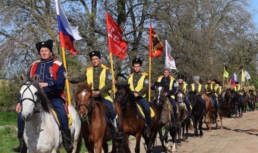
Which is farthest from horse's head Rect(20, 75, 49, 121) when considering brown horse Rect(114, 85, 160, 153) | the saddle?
the saddle

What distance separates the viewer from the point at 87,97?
9.09 meters

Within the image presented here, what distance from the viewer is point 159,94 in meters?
13.7

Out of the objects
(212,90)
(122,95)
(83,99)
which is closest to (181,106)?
(122,95)

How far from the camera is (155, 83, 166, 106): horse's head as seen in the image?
44.7 ft

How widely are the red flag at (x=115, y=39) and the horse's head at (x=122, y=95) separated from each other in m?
1.61

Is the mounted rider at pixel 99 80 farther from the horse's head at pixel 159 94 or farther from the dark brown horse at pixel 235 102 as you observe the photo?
the dark brown horse at pixel 235 102

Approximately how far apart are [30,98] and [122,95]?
478 cm

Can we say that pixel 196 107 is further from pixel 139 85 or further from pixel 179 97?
pixel 139 85

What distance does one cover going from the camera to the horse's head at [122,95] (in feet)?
37.5

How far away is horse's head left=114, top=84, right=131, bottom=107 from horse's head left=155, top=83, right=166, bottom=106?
213 centimetres

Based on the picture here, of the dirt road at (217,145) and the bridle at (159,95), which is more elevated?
the bridle at (159,95)

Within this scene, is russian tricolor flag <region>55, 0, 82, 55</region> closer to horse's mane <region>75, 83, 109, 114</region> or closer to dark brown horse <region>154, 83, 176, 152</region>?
horse's mane <region>75, 83, 109, 114</region>

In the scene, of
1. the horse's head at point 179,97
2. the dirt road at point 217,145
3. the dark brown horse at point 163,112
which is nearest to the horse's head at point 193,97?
the dirt road at point 217,145

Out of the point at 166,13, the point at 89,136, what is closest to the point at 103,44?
the point at 166,13
